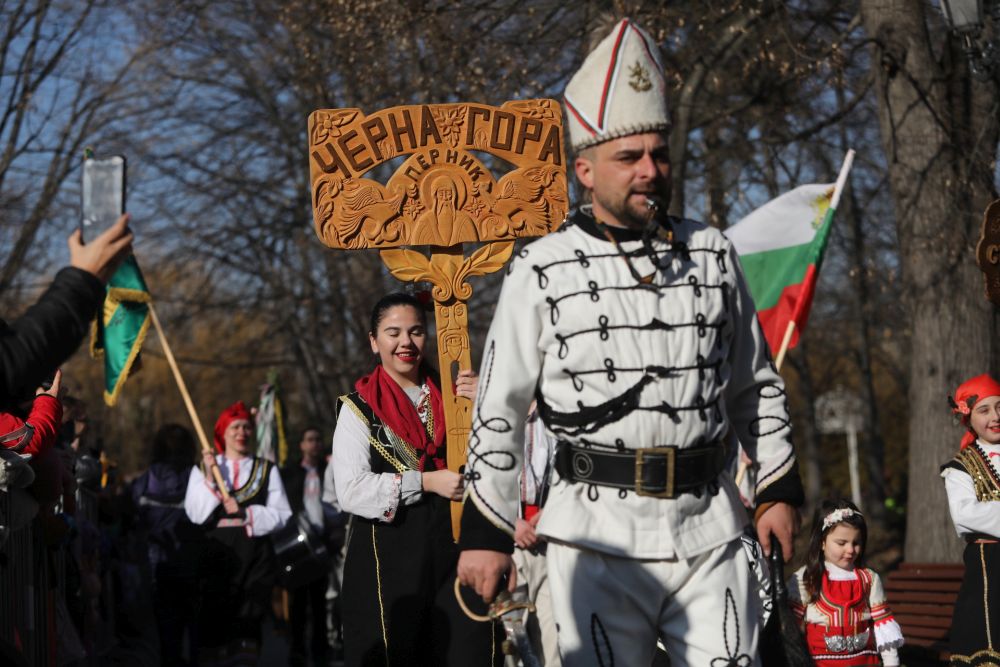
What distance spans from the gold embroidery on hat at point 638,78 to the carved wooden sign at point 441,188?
270 centimetres

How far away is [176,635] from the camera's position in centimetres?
1064

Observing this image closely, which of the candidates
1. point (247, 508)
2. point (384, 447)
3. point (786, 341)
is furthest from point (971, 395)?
point (247, 508)

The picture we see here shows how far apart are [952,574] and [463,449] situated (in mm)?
5830

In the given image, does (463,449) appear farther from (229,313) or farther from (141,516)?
(229,313)

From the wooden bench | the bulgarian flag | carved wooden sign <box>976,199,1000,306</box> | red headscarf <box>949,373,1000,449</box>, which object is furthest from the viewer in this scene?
the wooden bench

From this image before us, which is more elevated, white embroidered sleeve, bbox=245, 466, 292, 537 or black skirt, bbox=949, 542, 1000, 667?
white embroidered sleeve, bbox=245, 466, 292, 537

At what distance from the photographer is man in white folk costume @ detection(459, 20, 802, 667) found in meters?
4.06

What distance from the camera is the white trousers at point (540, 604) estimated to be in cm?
643

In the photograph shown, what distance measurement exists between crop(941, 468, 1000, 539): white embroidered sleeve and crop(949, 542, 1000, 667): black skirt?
0.40 feet

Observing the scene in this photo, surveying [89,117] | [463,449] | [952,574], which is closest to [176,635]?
[463,449]

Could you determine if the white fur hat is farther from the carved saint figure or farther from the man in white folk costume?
the carved saint figure

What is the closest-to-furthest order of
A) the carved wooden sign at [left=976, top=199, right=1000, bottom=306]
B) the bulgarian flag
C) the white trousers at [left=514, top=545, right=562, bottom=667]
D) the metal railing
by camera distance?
the white trousers at [left=514, top=545, right=562, bottom=667] → the metal railing → the carved wooden sign at [left=976, top=199, right=1000, bottom=306] → the bulgarian flag

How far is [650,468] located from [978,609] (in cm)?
407

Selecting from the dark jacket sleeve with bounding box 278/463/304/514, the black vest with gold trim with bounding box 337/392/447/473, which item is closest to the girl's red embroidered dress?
the black vest with gold trim with bounding box 337/392/447/473
